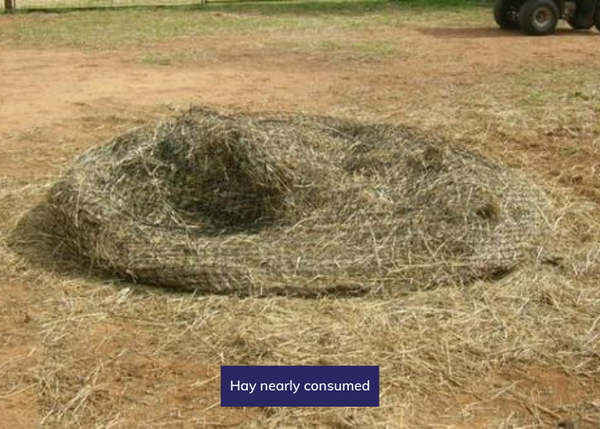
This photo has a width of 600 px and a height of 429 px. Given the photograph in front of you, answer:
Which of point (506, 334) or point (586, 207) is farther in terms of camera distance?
point (586, 207)

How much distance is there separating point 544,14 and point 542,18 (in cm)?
6

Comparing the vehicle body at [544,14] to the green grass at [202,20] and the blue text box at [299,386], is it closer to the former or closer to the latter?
the green grass at [202,20]

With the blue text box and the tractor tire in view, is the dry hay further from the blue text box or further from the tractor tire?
the tractor tire

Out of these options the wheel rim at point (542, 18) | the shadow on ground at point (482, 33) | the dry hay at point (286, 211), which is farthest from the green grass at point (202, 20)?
the dry hay at point (286, 211)

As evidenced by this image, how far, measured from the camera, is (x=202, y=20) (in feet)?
42.9

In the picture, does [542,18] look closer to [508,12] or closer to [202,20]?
[508,12]

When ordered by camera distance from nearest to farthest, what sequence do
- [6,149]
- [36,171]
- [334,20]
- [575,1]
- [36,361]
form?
1. [36,361]
2. [36,171]
3. [6,149]
4. [575,1]
5. [334,20]

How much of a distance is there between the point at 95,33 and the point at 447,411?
991 cm

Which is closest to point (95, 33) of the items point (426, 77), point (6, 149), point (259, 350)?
point (426, 77)

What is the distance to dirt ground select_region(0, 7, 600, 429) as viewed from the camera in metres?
2.75

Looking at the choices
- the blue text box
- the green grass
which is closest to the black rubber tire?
the green grass

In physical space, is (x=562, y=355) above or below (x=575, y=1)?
below

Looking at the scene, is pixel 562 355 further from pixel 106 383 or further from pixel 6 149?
pixel 6 149

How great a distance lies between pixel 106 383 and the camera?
2842mm
